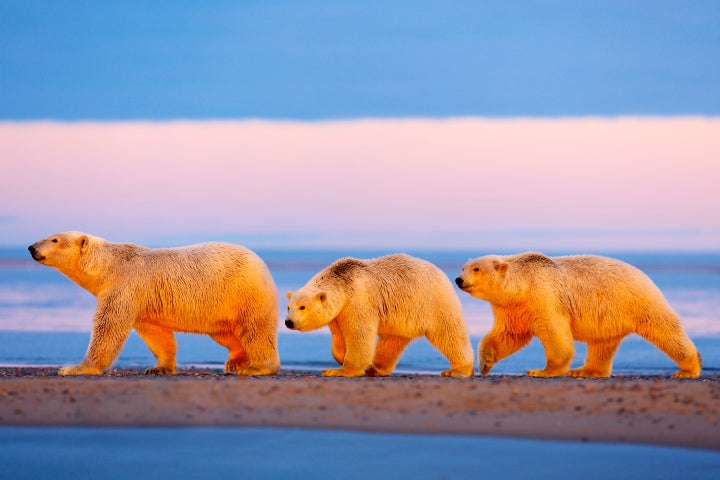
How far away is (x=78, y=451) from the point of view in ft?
33.0

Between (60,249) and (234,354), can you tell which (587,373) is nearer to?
(234,354)

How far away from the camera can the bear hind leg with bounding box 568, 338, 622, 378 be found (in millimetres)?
16750

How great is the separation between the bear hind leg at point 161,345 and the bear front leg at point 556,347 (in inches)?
200

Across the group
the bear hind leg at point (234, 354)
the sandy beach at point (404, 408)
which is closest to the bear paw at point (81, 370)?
the bear hind leg at point (234, 354)

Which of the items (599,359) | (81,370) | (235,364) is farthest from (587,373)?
(81,370)

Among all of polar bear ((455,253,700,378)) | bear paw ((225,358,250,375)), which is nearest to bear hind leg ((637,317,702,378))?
polar bear ((455,253,700,378))

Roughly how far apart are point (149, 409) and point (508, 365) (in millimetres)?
13646

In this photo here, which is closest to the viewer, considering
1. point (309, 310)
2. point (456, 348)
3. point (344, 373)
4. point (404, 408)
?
point (404, 408)

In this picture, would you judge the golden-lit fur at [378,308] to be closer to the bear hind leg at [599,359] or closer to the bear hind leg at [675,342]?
the bear hind leg at [599,359]

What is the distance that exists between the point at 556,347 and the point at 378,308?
2494 millimetres

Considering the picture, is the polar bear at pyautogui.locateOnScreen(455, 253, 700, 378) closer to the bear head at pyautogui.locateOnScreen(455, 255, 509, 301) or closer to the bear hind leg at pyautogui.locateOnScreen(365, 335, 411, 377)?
the bear head at pyautogui.locateOnScreen(455, 255, 509, 301)

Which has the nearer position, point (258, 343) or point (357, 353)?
point (357, 353)

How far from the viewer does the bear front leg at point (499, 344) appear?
655 inches

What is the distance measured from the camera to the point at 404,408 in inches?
448
